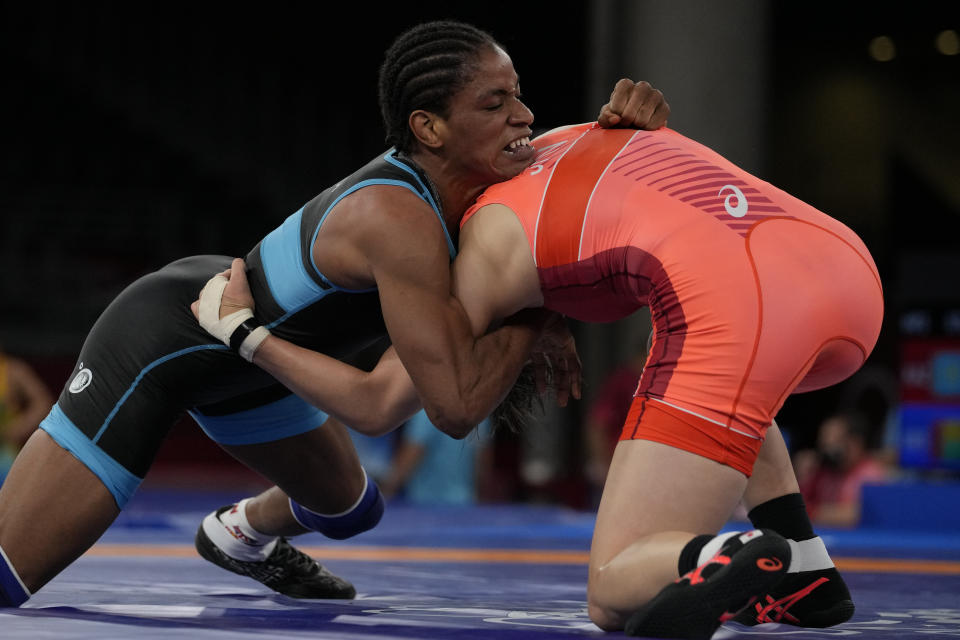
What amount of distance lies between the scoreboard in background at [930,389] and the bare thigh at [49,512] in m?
4.22

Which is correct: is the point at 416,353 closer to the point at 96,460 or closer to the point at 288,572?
the point at 96,460

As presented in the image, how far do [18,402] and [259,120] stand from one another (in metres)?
5.79

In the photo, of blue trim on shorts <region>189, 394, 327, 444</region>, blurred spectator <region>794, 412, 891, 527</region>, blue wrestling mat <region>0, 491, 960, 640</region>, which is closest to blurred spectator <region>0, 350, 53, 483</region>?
blue wrestling mat <region>0, 491, 960, 640</region>

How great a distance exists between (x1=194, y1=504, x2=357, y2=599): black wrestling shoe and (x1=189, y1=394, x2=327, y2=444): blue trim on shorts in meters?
0.31

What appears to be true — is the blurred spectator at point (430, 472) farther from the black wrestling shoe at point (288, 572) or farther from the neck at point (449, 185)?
the neck at point (449, 185)

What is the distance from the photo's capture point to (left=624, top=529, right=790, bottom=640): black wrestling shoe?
6.45ft

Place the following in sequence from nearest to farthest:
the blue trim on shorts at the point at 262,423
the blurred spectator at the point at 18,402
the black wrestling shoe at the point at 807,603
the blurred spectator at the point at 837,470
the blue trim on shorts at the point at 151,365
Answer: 1. the black wrestling shoe at the point at 807,603
2. the blue trim on shorts at the point at 151,365
3. the blue trim on shorts at the point at 262,423
4. the blurred spectator at the point at 837,470
5. the blurred spectator at the point at 18,402

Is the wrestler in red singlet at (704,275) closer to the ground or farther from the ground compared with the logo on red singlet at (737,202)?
closer to the ground

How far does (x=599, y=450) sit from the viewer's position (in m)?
7.07

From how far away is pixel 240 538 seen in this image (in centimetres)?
309

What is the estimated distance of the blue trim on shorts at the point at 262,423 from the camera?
2.90 metres

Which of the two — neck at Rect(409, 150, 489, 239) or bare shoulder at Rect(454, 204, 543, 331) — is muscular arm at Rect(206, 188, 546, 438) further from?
neck at Rect(409, 150, 489, 239)

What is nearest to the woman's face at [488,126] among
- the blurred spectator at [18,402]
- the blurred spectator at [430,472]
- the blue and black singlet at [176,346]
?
the blue and black singlet at [176,346]

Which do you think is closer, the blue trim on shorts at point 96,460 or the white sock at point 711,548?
the white sock at point 711,548
